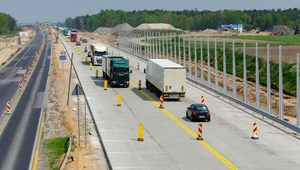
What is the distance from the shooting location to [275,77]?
76312 millimetres

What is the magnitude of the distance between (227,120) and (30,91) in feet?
91.0

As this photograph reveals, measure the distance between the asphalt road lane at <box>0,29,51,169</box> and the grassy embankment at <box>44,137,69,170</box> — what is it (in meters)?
1.06

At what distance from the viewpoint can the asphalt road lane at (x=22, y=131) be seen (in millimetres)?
33800

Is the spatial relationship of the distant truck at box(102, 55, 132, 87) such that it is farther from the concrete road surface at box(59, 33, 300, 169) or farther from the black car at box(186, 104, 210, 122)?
the black car at box(186, 104, 210, 122)

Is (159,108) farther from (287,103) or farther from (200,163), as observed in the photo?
(200,163)

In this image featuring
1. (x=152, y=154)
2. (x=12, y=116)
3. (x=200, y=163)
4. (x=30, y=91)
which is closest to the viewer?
(x=200, y=163)

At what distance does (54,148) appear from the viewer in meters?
36.6

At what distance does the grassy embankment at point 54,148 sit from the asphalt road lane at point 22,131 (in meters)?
1.06

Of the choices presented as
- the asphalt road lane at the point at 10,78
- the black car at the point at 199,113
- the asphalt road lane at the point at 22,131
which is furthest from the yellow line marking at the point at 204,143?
the asphalt road lane at the point at 10,78

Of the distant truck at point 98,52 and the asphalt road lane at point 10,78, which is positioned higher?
the distant truck at point 98,52

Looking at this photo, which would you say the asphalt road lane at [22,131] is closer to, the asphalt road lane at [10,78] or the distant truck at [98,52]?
the asphalt road lane at [10,78]

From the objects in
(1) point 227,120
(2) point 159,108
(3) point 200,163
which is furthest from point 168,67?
(3) point 200,163

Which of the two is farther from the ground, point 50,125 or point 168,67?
point 168,67

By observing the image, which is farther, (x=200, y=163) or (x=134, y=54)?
(x=134, y=54)
